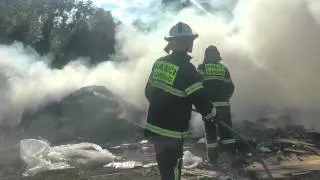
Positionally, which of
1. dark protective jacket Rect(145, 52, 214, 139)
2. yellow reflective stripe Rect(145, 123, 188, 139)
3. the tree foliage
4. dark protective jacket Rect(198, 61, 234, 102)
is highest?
the tree foliage

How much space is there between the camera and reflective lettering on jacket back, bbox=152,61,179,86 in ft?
13.8

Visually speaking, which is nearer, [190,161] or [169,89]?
[169,89]

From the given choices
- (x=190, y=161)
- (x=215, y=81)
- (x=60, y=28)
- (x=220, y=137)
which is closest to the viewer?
(x=215, y=81)

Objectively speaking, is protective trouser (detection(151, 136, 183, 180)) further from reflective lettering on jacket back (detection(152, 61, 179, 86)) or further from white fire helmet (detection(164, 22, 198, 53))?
white fire helmet (detection(164, 22, 198, 53))

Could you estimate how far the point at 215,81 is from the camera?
6.93 metres

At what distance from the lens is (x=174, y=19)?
1661cm

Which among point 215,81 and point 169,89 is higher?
point 215,81

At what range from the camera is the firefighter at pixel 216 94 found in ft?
22.7

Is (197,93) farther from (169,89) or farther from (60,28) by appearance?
(60,28)

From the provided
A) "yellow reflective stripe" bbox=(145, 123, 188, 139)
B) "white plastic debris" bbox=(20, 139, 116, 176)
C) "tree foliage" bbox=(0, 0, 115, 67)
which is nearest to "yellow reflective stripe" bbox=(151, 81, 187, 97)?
"yellow reflective stripe" bbox=(145, 123, 188, 139)

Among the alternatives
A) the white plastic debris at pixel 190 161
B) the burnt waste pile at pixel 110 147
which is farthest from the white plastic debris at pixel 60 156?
the white plastic debris at pixel 190 161

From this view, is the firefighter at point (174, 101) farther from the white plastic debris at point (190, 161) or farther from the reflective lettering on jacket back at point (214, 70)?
the white plastic debris at point (190, 161)

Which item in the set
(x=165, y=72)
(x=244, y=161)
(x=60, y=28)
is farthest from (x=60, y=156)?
(x=60, y=28)

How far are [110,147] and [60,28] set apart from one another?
22.0 meters
